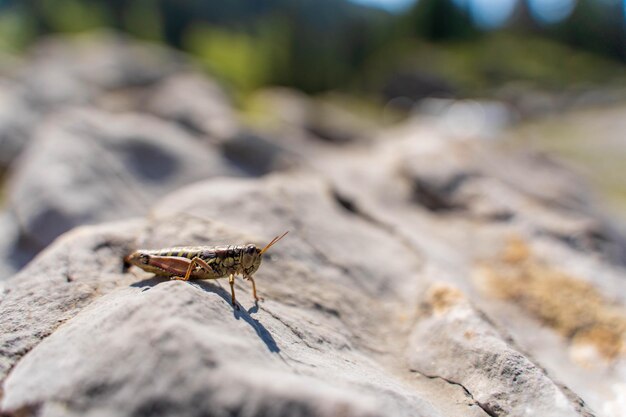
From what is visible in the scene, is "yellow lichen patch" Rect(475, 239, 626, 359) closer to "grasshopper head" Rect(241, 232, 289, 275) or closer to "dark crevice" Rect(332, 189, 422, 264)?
"dark crevice" Rect(332, 189, 422, 264)

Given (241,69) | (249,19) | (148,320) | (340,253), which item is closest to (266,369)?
(148,320)

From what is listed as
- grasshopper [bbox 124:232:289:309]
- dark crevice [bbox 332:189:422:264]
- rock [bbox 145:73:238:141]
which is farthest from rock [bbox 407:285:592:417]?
rock [bbox 145:73:238:141]

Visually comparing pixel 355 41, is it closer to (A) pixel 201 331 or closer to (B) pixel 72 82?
(B) pixel 72 82

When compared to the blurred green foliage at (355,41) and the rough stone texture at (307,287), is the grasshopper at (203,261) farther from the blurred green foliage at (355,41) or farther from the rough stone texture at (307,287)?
the blurred green foliage at (355,41)

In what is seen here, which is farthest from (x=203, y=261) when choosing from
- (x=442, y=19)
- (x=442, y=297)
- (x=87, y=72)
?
(x=442, y=19)

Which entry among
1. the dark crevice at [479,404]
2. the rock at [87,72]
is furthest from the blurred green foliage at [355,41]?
the dark crevice at [479,404]

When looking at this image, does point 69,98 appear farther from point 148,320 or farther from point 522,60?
point 522,60
